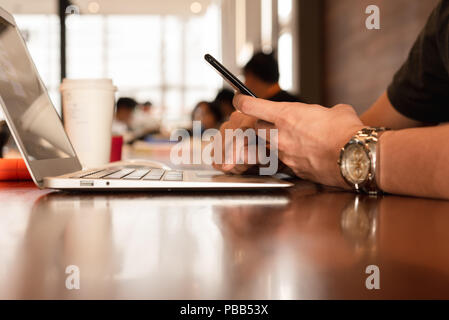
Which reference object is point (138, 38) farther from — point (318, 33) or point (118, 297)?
point (118, 297)

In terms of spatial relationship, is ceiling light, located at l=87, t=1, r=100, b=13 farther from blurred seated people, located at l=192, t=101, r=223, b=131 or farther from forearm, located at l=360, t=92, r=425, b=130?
forearm, located at l=360, t=92, r=425, b=130

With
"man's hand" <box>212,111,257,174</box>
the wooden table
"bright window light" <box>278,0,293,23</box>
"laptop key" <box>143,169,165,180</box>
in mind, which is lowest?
the wooden table

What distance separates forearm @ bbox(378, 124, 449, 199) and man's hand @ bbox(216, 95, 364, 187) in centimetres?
7

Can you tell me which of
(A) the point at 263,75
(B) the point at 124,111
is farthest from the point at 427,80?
Answer: (B) the point at 124,111

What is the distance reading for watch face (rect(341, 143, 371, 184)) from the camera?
585 millimetres

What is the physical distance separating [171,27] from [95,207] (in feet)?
31.8

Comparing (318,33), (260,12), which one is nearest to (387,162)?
(318,33)

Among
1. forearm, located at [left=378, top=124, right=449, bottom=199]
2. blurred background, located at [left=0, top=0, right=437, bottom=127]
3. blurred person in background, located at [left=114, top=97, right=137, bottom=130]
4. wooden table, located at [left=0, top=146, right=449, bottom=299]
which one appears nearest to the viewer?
wooden table, located at [left=0, top=146, right=449, bottom=299]

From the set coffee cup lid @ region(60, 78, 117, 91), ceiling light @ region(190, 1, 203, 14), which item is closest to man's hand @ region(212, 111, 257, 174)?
coffee cup lid @ region(60, 78, 117, 91)

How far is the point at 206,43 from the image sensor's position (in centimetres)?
966

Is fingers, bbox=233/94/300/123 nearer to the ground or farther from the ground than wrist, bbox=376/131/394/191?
farther from the ground

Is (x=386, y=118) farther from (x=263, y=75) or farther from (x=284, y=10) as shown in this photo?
(x=284, y=10)

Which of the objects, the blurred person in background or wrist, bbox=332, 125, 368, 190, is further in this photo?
the blurred person in background

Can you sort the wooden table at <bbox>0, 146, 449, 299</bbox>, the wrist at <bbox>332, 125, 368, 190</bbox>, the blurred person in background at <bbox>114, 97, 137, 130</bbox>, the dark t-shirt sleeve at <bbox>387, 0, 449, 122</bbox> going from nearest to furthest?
the wooden table at <bbox>0, 146, 449, 299</bbox>, the wrist at <bbox>332, 125, 368, 190</bbox>, the dark t-shirt sleeve at <bbox>387, 0, 449, 122</bbox>, the blurred person in background at <bbox>114, 97, 137, 130</bbox>
